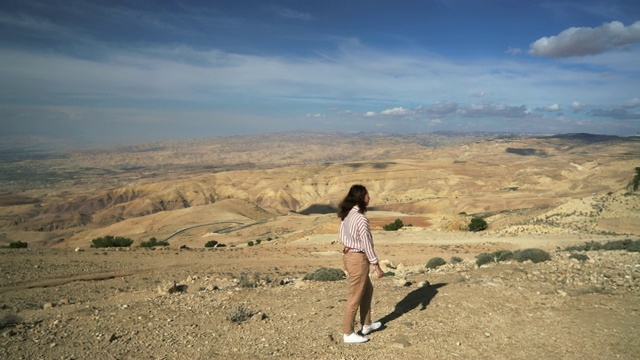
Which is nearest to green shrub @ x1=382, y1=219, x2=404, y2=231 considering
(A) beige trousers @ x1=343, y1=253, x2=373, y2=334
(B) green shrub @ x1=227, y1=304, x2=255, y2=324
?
(B) green shrub @ x1=227, y1=304, x2=255, y2=324

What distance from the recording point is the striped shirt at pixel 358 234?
230 inches

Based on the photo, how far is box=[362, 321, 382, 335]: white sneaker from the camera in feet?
20.8

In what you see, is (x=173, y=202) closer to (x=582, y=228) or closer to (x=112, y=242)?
(x=112, y=242)

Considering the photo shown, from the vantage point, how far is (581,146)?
193250mm

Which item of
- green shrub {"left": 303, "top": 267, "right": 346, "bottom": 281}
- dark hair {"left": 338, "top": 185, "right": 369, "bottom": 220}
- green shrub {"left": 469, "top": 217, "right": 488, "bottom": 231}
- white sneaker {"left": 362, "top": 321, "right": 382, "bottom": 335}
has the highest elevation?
dark hair {"left": 338, "top": 185, "right": 369, "bottom": 220}

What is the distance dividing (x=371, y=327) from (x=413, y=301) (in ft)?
6.49

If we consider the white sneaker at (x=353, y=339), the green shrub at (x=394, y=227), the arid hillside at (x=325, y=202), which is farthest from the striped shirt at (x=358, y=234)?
the green shrub at (x=394, y=227)

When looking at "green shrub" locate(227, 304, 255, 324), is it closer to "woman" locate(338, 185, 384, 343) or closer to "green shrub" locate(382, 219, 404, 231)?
"woman" locate(338, 185, 384, 343)

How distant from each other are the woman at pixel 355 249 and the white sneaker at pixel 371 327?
0.55 ft

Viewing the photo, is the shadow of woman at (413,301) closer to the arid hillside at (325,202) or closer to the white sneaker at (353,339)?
the white sneaker at (353,339)

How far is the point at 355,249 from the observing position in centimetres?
594

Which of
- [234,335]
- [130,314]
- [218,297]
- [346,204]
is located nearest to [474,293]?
[346,204]

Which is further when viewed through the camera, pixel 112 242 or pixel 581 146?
pixel 581 146

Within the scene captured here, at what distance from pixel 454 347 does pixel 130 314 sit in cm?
604
